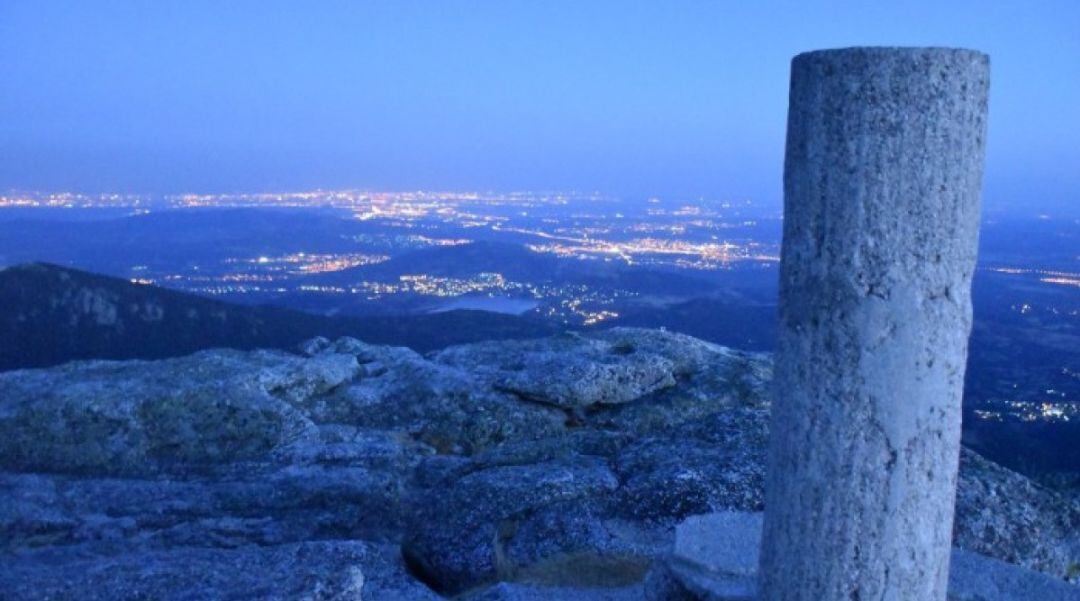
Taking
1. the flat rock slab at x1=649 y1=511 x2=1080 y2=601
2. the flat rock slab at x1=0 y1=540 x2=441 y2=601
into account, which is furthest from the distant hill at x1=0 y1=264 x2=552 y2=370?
the flat rock slab at x1=649 y1=511 x2=1080 y2=601

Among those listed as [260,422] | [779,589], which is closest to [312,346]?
[260,422]

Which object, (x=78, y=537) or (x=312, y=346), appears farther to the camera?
(x=312, y=346)

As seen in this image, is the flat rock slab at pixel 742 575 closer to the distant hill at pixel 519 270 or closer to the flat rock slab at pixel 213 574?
the flat rock slab at pixel 213 574

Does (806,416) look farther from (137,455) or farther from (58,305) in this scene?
(58,305)

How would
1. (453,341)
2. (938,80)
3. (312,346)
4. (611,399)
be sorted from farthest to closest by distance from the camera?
(453,341)
(312,346)
(611,399)
(938,80)

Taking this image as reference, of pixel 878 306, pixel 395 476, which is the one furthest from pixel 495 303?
pixel 878 306
